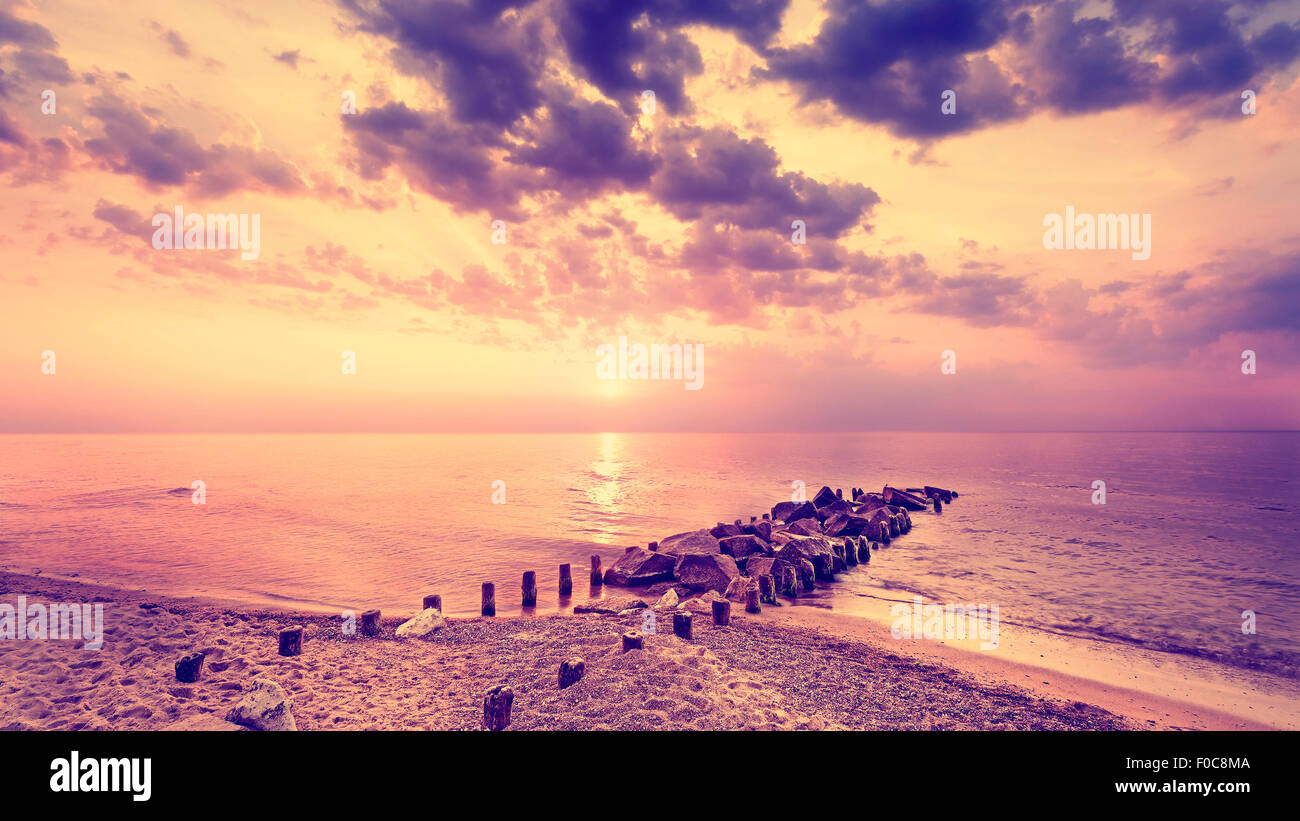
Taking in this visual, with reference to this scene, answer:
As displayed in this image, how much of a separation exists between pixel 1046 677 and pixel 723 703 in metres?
9.62

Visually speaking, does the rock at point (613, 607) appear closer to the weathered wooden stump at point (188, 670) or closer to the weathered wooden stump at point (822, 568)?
the weathered wooden stump at point (188, 670)

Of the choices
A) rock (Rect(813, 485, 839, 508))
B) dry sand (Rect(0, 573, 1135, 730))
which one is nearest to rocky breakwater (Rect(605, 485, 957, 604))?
dry sand (Rect(0, 573, 1135, 730))

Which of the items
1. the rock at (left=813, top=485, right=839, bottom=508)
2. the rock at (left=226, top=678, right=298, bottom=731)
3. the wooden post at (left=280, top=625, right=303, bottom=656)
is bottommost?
the rock at (left=813, top=485, right=839, bottom=508)

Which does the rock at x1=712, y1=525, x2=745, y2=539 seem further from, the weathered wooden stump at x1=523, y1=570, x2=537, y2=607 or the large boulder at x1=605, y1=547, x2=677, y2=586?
the weathered wooden stump at x1=523, y1=570, x2=537, y2=607

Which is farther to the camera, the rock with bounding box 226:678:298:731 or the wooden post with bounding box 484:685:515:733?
the wooden post with bounding box 484:685:515:733

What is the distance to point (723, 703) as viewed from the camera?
865cm

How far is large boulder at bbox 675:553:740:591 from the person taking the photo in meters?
18.5

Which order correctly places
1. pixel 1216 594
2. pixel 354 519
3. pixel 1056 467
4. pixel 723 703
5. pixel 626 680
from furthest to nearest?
pixel 1056 467 < pixel 354 519 < pixel 1216 594 < pixel 626 680 < pixel 723 703

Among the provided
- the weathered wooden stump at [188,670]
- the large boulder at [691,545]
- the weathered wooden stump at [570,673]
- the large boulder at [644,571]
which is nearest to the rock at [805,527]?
the large boulder at [691,545]

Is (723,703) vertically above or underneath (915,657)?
above

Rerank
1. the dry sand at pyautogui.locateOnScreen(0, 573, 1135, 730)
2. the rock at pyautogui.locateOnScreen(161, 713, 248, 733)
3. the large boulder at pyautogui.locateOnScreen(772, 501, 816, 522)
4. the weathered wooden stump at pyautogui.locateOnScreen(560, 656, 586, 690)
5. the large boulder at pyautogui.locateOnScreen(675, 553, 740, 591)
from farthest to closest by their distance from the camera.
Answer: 1. the large boulder at pyautogui.locateOnScreen(772, 501, 816, 522)
2. the large boulder at pyautogui.locateOnScreen(675, 553, 740, 591)
3. the weathered wooden stump at pyautogui.locateOnScreen(560, 656, 586, 690)
4. the dry sand at pyautogui.locateOnScreen(0, 573, 1135, 730)
5. the rock at pyautogui.locateOnScreen(161, 713, 248, 733)

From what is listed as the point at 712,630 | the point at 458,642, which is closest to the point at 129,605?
the point at 458,642

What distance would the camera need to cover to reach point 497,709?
8.02 metres
